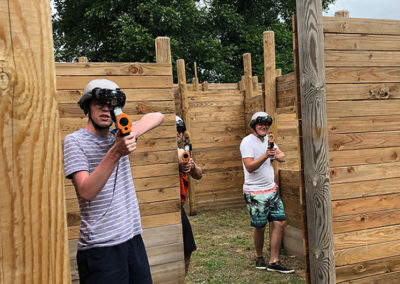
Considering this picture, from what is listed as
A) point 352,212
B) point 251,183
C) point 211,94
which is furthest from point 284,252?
point 211,94

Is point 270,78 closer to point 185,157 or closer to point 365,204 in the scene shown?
point 185,157

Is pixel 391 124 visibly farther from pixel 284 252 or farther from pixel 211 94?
pixel 211 94

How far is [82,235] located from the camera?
232 centimetres

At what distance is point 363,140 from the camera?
10.6 feet

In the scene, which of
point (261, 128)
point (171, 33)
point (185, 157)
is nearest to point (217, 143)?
point (261, 128)

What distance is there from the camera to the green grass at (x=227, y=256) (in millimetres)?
5270

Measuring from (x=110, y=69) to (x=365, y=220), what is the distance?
273cm

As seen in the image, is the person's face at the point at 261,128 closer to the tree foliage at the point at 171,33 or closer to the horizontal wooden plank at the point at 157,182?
the horizontal wooden plank at the point at 157,182

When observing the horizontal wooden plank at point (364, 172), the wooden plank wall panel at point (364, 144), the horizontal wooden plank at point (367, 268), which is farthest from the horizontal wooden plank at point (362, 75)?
the horizontal wooden plank at point (367, 268)

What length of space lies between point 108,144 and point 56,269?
55.6 inches

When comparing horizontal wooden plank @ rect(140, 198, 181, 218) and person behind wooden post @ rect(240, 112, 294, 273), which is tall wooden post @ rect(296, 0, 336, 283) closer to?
horizontal wooden plank @ rect(140, 198, 181, 218)

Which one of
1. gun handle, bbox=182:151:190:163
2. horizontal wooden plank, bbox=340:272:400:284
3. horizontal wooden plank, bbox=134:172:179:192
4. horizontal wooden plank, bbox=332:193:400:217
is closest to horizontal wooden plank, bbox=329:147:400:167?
horizontal wooden plank, bbox=332:193:400:217

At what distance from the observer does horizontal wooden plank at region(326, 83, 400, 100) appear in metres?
3.13

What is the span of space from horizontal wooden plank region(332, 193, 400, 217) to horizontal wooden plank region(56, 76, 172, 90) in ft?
6.73
